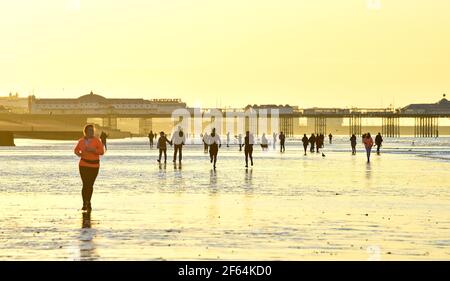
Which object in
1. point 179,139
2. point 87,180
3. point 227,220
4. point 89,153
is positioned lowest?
point 227,220

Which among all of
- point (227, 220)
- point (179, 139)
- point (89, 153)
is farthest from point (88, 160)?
point (179, 139)

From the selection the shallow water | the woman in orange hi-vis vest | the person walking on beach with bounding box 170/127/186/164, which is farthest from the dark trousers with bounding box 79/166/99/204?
the person walking on beach with bounding box 170/127/186/164

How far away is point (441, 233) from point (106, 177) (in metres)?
19.9

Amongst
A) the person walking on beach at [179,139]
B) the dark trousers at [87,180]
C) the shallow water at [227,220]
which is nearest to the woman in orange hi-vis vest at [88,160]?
the dark trousers at [87,180]

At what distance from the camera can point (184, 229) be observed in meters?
17.7

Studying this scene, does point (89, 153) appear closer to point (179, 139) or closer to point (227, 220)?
point (227, 220)

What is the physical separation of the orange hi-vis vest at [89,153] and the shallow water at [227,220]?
930 millimetres

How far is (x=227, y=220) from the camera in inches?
765

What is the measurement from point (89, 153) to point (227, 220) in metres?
3.72

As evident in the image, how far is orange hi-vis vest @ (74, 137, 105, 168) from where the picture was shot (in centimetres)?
2164

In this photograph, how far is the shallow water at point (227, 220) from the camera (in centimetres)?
1466

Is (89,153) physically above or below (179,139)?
above

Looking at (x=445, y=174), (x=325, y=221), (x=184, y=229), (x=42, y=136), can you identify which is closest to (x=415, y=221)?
(x=325, y=221)

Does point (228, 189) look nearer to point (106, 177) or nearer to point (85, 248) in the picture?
point (106, 177)
